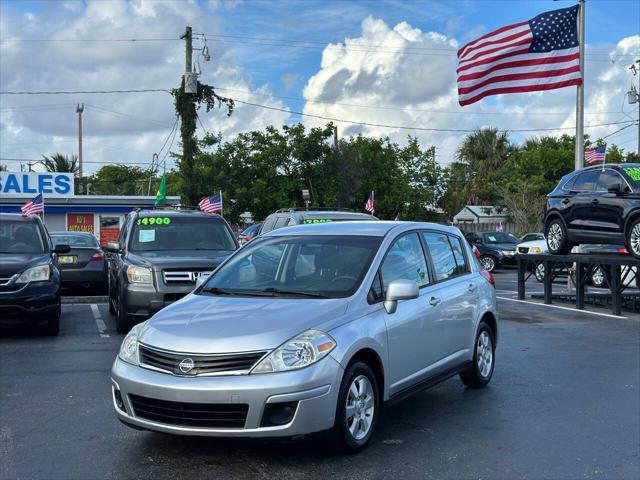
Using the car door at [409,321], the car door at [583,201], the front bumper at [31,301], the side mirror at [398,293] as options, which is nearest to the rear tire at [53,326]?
the front bumper at [31,301]

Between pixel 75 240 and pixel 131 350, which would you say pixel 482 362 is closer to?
pixel 131 350

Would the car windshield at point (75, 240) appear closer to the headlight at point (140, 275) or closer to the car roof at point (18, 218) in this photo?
the car roof at point (18, 218)

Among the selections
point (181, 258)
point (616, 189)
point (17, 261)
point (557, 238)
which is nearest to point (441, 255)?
point (181, 258)

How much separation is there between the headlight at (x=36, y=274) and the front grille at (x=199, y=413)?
19.1ft

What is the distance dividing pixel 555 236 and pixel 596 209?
1736mm

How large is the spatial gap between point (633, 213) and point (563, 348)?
382 cm

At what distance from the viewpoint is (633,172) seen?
→ 13172 millimetres

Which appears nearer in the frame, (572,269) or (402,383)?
(402,383)

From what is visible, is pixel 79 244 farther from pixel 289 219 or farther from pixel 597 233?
pixel 597 233

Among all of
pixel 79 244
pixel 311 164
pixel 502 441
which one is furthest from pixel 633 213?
pixel 311 164

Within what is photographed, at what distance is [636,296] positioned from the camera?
1426 cm

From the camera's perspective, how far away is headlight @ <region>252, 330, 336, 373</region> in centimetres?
475

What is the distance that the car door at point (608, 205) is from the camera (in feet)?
43.0

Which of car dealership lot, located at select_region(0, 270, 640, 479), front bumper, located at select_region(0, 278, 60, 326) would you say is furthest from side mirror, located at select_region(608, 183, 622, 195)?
front bumper, located at select_region(0, 278, 60, 326)
